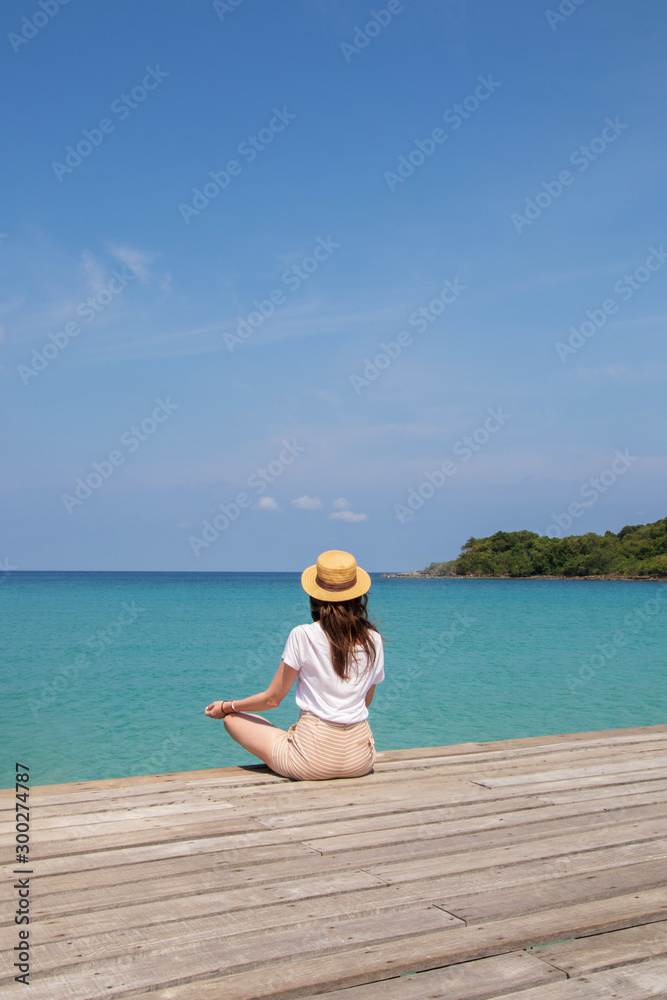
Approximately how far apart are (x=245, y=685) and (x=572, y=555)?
263 feet

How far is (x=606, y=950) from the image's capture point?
2.23 m

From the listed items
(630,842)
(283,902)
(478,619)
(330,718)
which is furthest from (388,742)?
(478,619)

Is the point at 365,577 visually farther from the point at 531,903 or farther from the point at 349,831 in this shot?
the point at 531,903

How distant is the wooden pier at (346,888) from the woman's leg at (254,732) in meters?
0.14

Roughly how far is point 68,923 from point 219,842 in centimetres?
84

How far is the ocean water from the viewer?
10953 mm

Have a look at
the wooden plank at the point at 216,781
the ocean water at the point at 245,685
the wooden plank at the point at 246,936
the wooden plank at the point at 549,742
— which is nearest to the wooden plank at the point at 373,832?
the wooden plank at the point at 246,936

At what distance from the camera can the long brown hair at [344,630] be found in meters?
3.93

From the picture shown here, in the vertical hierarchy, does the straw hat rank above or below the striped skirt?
above

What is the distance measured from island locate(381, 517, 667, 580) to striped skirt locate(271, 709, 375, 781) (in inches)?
3188

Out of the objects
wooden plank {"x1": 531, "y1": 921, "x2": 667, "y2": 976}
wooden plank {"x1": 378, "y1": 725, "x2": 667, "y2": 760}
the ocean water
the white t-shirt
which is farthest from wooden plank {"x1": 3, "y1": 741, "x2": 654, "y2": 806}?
wooden plank {"x1": 531, "y1": 921, "x2": 667, "y2": 976}

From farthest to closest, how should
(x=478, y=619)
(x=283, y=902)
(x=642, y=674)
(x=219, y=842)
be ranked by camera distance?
(x=478, y=619)
(x=642, y=674)
(x=219, y=842)
(x=283, y=902)

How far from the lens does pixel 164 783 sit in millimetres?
4004

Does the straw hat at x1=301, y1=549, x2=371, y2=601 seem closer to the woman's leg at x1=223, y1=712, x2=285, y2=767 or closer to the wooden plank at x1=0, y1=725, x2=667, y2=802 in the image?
Result: the woman's leg at x1=223, y1=712, x2=285, y2=767
